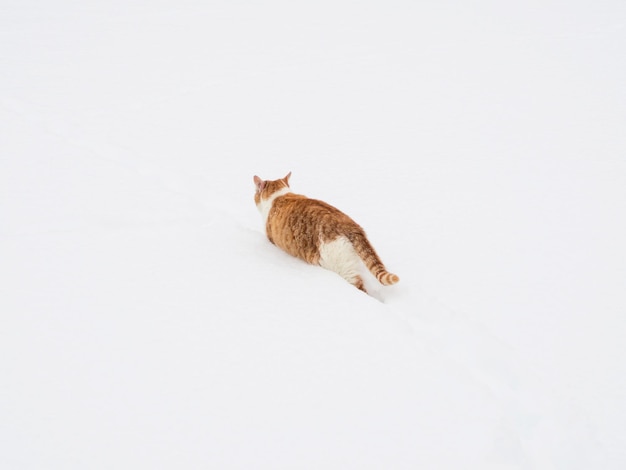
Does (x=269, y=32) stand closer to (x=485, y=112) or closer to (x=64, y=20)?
(x=64, y=20)

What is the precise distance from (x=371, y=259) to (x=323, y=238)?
1.27ft

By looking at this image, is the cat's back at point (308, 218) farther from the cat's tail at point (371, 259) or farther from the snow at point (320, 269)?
the snow at point (320, 269)

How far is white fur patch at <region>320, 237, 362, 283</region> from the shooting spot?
327 centimetres

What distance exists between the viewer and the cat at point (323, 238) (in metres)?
3.23

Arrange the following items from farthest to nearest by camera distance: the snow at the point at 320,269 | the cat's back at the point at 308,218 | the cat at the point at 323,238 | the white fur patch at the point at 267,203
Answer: the white fur patch at the point at 267,203
the cat's back at the point at 308,218
the cat at the point at 323,238
the snow at the point at 320,269

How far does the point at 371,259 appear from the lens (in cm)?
319

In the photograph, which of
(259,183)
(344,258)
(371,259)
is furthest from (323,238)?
(259,183)

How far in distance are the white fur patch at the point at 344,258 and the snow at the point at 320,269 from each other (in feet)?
0.31

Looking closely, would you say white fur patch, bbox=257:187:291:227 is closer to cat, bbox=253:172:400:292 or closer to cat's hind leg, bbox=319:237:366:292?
cat, bbox=253:172:400:292

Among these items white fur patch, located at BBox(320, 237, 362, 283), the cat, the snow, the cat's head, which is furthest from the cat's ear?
white fur patch, located at BBox(320, 237, 362, 283)

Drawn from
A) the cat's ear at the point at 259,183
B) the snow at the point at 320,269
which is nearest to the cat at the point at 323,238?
the snow at the point at 320,269

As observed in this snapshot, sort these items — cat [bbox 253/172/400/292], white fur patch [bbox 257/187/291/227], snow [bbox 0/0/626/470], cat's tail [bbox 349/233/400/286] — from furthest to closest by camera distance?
white fur patch [bbox 257/187/291/227] → cat [bbox 253/172/400/292] → cat's tail [bbox 349/233/400/286] → snow [bbox 0/0/626/470]

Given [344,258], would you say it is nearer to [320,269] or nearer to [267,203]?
[320,269]

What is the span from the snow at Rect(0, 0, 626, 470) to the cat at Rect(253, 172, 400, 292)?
0.14m
